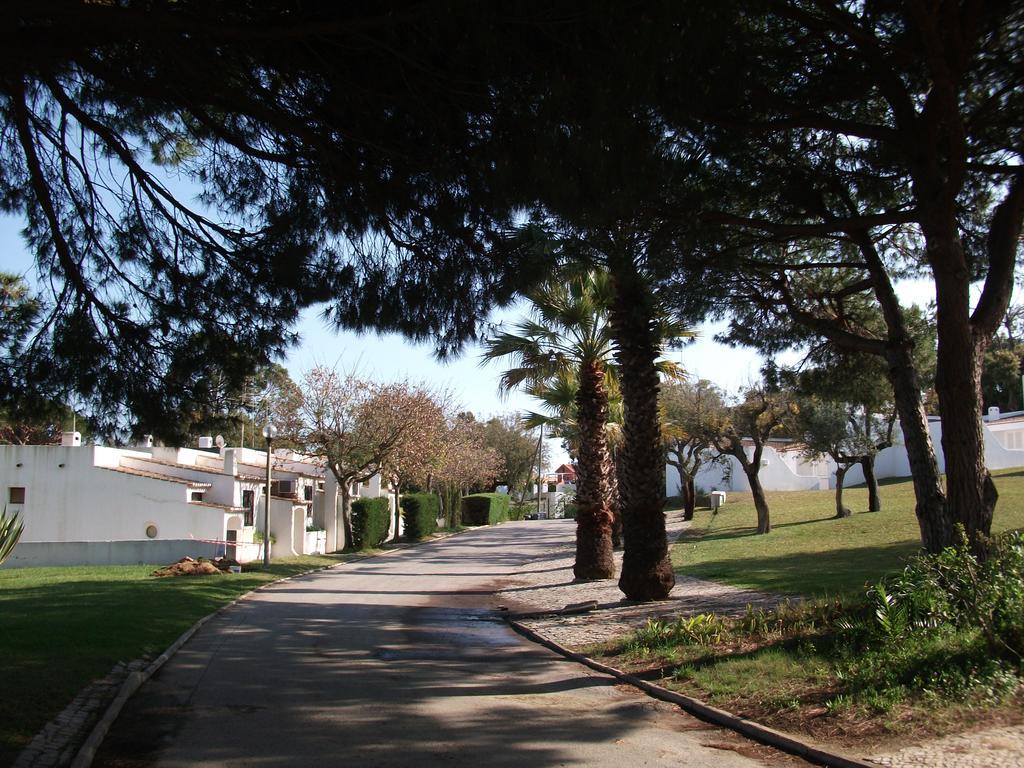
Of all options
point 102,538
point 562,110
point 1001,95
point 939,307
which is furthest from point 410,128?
point 102,538

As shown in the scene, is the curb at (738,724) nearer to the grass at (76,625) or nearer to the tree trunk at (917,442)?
the tree trunk at (917,442)

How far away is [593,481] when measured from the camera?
728 inches

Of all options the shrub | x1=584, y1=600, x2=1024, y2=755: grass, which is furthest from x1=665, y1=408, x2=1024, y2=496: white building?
x1=584, y1=600, x2=1024, y2=755: grass

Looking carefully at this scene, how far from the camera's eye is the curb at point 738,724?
230 inches

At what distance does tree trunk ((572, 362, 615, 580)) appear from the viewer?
18422 millimetres

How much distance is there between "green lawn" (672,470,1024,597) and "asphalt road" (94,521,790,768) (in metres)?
5.09

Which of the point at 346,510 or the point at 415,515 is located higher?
the point at 346,510

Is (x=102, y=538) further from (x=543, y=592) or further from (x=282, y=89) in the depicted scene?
(x=282, y=89)

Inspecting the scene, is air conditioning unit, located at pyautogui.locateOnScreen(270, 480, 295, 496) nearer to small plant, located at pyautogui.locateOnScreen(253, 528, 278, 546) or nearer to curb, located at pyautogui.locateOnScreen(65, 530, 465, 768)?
small plant, located at pyautogui.locateOnScreen(253, 528, 278, 546)

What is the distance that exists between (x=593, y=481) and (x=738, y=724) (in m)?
11.6

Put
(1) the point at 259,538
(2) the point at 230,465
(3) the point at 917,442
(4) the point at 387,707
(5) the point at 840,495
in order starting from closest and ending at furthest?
(4) the point at 387,707
(3) the point at 917,442
(5) the point at 840,495
(1) the point at 259,538
(2) the point at 230,465

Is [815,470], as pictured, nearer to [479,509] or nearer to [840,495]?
[479,509]

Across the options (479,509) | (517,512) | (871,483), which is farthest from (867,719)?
(517,512)

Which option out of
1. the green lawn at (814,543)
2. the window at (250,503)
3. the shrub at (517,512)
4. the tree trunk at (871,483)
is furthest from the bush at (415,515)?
the shrub at (517,512)
